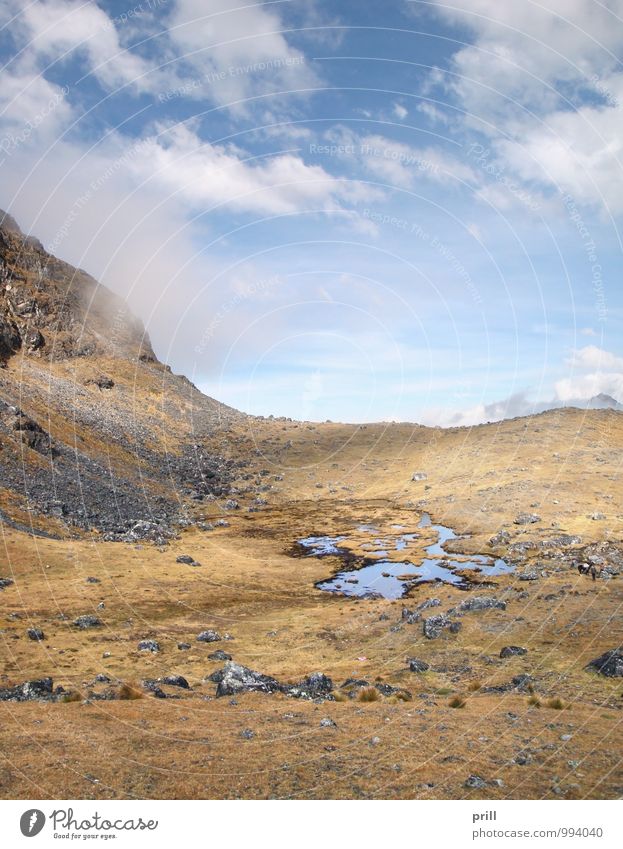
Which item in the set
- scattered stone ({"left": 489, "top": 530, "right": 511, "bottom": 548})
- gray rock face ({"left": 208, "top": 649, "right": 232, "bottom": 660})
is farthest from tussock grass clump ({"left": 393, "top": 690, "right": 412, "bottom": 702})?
scattered stone ({"left": 489, "top": 530, "right": 511, "bottom": 548})

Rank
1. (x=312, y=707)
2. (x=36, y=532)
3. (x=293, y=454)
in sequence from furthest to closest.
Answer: (x=293, y=454) < (x=36, y=532) < (x=312, y=707)

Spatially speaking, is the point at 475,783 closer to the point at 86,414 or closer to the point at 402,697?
the point at 402,697

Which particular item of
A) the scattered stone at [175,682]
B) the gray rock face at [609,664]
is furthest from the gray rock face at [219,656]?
the gray rock face at [609,664]

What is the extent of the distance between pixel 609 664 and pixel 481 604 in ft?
47.1

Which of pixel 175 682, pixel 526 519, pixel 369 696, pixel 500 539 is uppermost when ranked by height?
pixel 526 519

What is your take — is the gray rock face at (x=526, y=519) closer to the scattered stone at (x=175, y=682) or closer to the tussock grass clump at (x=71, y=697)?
the scattered stone at (x=175, y=682)

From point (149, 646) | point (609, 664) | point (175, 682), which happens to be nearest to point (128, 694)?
point (175, 682)

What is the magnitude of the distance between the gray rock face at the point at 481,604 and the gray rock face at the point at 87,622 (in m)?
26.5

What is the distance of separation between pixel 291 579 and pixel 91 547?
2165 centimetres

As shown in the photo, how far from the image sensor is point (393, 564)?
58406 mm

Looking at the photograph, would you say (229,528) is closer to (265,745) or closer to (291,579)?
(291,579)

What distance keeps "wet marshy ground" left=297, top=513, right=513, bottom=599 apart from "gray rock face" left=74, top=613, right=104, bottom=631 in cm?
2192

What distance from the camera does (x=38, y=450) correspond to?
242ft
